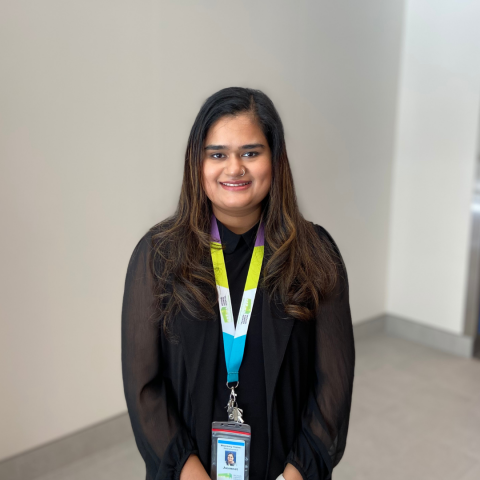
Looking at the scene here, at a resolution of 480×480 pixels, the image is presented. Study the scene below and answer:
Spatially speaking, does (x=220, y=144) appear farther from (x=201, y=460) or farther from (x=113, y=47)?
(x=113, y=47)

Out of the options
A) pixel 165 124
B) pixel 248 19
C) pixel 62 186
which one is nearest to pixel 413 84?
pixel 248 19

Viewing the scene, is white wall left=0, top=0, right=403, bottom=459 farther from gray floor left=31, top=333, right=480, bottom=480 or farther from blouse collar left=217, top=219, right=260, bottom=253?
blouse collar left=217, top=219, right=260, bottom=253

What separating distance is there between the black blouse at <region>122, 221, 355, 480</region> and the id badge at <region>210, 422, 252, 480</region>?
0.09 ft

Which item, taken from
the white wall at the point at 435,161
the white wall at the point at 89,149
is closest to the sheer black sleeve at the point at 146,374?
the white wall at the point at 89,149

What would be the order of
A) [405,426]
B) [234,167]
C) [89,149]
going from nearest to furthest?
[234,167] → [89,149] → [405,426]

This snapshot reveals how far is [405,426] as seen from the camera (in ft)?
11.0

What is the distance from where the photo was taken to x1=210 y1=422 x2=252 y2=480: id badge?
4.78ft

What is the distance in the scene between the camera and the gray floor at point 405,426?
288cm

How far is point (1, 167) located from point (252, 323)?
5.56 feet

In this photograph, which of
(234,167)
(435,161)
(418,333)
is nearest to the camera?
(234,167)

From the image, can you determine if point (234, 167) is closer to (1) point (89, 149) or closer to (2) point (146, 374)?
(2) point (146, 374)

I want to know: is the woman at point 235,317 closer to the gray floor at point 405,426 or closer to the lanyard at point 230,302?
the lanyard at point 230,302

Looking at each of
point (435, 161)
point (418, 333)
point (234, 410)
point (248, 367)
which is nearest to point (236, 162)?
point (248, 367)

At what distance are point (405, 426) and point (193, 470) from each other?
236 centimetres
